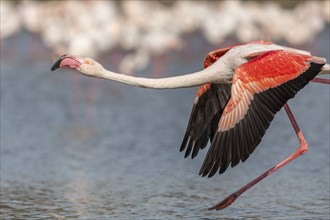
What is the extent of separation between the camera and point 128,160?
10531mm

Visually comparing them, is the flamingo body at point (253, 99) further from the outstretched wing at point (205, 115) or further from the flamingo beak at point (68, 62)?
the flamingo beak at point (68, 62)

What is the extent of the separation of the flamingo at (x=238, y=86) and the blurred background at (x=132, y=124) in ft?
2.25

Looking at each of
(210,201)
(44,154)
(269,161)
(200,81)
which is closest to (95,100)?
(44,154)

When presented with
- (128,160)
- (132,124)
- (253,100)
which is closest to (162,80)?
(253,100)

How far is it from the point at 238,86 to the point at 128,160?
12.3 ft

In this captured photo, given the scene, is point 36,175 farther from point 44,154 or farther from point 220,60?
point 220,60

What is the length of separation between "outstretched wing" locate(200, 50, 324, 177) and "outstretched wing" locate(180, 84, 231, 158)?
108 centimetres

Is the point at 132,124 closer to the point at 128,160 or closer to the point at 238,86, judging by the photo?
the point at 128,160

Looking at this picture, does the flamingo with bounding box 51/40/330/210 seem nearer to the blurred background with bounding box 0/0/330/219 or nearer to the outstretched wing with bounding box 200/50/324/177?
the outstretched wing with bounding box 200/50/324/177

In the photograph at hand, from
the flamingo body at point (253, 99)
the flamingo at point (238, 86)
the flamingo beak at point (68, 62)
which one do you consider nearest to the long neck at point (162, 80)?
the flamingo at point (238, 86)

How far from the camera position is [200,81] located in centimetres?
756

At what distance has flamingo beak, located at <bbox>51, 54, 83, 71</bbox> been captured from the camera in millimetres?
7352

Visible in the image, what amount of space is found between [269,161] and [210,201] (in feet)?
6.68

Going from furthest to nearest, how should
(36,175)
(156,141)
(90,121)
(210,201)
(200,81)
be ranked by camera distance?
(90,121), (156,141), (36,175), (210,201), (200,81)
